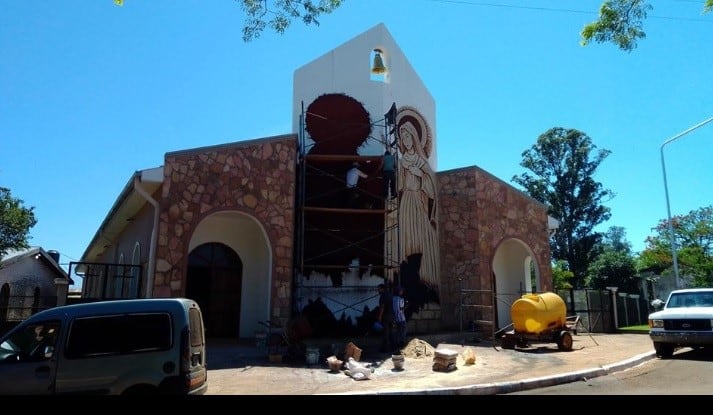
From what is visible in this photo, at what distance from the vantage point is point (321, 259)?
1427cm

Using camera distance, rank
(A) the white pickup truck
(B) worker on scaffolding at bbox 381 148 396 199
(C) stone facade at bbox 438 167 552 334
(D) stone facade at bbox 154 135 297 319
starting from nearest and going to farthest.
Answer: (A) the white pickup truck → (D) stone facade at bbox 154 135 297 319 → (B) worker on scaffolding at bbox 381 148 396 199 → (C) stone facade at bbox 438 167 552 334

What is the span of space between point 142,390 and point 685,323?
11.8 meters

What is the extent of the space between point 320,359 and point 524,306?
5.72 meters

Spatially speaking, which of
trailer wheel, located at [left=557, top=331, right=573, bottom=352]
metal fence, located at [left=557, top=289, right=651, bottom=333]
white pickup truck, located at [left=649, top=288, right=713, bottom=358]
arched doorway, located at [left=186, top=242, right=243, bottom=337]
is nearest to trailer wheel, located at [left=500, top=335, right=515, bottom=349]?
trailer wheel, located at [left=557, top=331, right=573, bottom=352]

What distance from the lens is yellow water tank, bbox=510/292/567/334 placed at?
13117mm

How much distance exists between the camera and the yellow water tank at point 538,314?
43.0ft

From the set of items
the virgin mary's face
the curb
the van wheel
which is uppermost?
the virgin mary's face

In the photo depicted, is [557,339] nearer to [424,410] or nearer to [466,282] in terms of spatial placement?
[466,282]

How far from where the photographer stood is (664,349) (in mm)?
12273

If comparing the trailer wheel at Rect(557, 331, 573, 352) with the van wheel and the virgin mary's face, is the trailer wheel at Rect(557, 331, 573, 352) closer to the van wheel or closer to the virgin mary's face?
the virgin mary's face

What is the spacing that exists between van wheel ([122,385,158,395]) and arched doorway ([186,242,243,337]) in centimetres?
857

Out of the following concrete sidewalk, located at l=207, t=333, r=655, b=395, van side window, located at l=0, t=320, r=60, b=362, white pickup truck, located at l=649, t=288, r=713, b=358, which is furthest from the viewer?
white pickup truck, located at l=649, t=288, r=713, b=358

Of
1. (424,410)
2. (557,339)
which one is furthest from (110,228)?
(424,410)

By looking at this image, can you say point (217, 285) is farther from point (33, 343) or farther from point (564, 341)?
point (564, 341)
